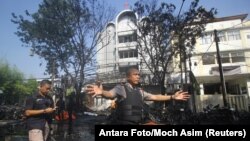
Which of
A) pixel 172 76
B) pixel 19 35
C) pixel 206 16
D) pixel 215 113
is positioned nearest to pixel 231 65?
pixel 172 76

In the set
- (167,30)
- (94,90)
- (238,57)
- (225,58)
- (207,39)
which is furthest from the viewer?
(207,39)

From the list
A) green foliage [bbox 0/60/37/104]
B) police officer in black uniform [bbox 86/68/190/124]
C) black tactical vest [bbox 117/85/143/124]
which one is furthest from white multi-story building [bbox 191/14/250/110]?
black tactical vest [bbox 117/85/143/124]

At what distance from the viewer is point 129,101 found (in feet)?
14.3

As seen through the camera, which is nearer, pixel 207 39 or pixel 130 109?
pixel 130 109

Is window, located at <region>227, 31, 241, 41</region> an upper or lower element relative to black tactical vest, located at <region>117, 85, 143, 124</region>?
upper

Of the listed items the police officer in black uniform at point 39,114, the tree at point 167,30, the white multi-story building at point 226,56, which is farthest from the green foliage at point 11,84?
the police officer in black uniform at point 39,114

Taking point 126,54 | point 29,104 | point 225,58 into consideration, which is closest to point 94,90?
point 29,104

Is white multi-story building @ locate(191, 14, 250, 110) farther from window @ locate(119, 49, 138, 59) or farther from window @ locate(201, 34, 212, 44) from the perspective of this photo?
window @ locate(119, 49, 138, 59)

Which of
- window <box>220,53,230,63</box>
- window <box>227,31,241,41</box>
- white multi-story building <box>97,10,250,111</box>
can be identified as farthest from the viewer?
window <box>220,53,230,63</box>

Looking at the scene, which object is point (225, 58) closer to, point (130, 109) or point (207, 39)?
point (207, 39)

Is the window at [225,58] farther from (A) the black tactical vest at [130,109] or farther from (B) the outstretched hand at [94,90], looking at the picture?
(B) the outstretched hand at [94,90]

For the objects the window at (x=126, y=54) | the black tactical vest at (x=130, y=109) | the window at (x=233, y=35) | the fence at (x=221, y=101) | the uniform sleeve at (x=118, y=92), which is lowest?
the fence at (x=221, y=101)

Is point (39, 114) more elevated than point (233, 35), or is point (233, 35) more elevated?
point (233, 35)

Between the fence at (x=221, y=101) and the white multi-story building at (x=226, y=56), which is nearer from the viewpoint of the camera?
the fence at (x=221, y=101)
